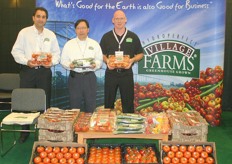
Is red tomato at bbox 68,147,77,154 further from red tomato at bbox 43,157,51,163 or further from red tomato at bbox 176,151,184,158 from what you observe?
red tomato at bbox 176,151,184,158

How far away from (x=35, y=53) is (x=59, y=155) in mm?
1749

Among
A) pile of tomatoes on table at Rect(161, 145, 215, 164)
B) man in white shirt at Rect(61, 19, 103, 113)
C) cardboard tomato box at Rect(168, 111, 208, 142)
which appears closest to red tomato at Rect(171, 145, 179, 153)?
pile of tomatoes on table at Rect(161, 145, 215, 164)

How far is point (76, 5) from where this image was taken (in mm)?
5633

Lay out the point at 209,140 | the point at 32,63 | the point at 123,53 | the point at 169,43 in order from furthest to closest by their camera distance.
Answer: the point at 169,43 → the point at 209,140 → the point at 123,53 → the point at 32,63

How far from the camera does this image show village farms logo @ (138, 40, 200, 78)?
18.7ft

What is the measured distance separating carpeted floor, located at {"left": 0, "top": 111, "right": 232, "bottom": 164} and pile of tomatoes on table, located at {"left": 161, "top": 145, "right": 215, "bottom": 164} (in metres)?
0.75

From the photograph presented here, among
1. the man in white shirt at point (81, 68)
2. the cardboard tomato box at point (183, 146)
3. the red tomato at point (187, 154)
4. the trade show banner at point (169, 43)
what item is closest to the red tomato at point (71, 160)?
the cardboard tomato box at point (183, 146)

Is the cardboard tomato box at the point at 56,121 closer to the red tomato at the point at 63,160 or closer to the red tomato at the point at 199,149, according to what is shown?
the red tomato at the point at 63,160

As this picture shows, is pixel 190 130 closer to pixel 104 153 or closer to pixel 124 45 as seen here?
pixel 104 153

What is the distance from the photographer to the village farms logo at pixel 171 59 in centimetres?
571

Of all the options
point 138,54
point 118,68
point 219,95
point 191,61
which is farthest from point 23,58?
point 219,95

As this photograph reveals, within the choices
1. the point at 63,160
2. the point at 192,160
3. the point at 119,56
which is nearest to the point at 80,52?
the point at 119,56

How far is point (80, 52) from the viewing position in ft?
15.3

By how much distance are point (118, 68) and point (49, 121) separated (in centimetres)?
153
